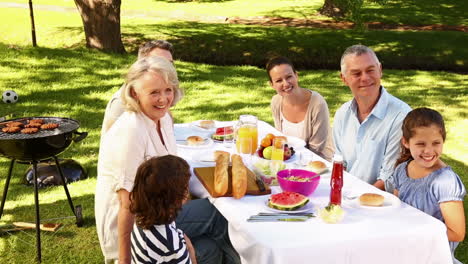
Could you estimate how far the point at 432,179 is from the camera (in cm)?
319

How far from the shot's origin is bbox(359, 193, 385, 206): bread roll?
3039 mm

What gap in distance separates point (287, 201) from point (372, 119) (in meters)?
1.34

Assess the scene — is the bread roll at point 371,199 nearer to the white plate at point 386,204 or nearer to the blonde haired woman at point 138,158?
the white plate at point 386,204

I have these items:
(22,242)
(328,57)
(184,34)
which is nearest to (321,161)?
(22,242)

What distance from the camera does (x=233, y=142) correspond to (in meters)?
4.44

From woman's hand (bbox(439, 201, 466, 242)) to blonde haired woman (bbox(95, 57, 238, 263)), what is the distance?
1.37 metres

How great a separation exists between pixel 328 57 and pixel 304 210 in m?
11.4

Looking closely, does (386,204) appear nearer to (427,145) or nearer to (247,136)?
(427,145)

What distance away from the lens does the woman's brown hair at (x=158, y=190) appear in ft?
9.05

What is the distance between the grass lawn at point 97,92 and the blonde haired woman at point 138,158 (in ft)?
4.04

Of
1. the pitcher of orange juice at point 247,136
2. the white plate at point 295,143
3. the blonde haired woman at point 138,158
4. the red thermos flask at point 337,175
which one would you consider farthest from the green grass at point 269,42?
the red thermos flask at point 337,175

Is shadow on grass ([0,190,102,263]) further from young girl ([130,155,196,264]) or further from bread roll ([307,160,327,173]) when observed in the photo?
bread roll ([307,160,327,173])

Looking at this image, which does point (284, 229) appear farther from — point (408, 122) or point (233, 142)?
point (233, 142)

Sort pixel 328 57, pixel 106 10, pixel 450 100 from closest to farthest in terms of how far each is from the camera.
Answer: pixel 450 100, pixel 106 10, pixel 328 57
